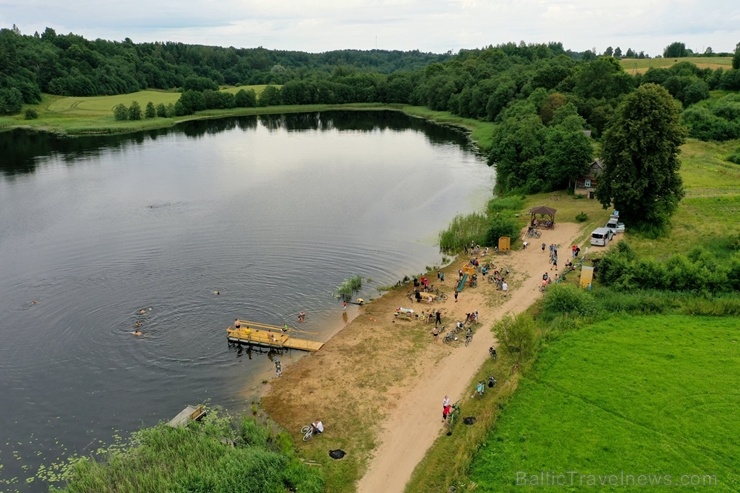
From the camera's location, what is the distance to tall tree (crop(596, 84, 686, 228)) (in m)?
57.2

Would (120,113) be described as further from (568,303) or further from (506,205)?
(568,303)

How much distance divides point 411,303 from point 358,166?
62.6 m

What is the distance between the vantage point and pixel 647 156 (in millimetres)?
57500

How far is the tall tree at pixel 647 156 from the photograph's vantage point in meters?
57.2

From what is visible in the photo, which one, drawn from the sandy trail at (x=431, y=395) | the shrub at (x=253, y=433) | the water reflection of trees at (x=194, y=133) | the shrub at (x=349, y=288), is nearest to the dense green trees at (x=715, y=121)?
the water reflection of trees at (x=194, y=133)

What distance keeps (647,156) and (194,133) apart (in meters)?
129

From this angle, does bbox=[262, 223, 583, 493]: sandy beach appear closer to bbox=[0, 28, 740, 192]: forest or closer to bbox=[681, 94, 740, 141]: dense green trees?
bbox=[0, 28, 740, 192]: forest

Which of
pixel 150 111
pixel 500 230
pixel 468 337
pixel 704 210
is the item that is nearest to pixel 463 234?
pixel 500 230

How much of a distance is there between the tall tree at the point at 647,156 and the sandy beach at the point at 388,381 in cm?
1497

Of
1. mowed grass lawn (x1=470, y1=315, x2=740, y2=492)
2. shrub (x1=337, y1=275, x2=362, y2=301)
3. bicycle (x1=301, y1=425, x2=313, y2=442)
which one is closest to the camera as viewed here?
mowed grass lawn (x1=470, y1=315, x2=740, y2=492)

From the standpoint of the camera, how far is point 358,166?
355ft

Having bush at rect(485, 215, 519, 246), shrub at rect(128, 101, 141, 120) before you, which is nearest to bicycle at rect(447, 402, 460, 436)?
bush at rect(485, 215, 519, 246)

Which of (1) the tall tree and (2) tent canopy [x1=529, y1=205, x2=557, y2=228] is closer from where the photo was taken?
(1) the tall tree

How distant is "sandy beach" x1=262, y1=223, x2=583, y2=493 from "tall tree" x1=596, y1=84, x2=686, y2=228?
15.0 m
